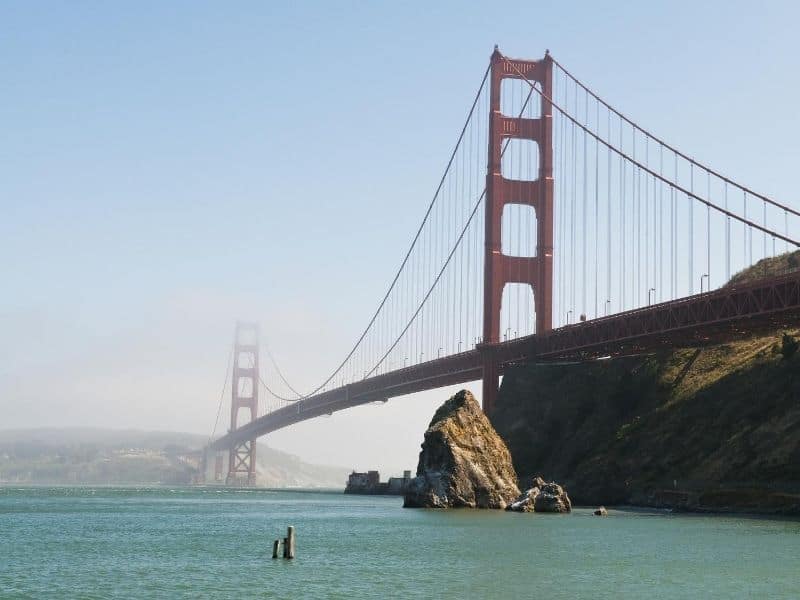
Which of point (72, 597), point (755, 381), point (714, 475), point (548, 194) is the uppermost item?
point (548, 194)

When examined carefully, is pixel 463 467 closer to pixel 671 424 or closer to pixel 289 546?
pixel 671 424

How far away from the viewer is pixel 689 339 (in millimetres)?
89875

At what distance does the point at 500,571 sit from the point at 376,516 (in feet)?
128

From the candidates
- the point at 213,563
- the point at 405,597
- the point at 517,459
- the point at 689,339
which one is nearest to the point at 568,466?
the point at 517,459

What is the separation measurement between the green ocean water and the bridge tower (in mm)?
40687

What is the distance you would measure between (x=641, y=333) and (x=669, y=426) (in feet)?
26.6

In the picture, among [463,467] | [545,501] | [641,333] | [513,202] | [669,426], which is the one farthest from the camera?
[513,202]

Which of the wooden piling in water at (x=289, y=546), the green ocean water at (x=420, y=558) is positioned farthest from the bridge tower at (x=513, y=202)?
the wooden piling in water at (x=289, y=546)

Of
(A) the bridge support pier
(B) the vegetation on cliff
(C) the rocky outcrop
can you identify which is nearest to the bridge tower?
(A) the bridge support pier

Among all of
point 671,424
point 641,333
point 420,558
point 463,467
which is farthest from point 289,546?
point 671,424

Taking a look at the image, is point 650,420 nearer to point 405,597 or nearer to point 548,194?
point 548,194

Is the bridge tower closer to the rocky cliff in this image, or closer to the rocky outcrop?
the rocky cliff

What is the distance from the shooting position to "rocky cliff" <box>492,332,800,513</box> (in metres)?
78.1

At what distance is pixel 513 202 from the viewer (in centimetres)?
11300
